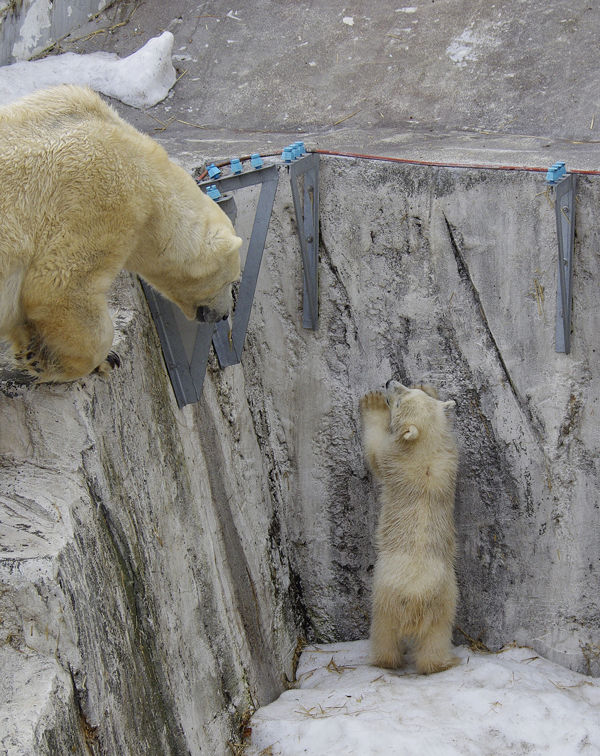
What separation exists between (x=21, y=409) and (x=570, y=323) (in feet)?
9.56

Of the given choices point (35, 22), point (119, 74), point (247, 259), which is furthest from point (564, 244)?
point (35, 22)

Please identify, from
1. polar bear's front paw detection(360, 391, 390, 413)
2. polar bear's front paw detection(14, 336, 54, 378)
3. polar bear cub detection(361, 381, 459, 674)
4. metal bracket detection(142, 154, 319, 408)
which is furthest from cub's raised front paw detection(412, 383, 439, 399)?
polar bear's front paw detection(14, 336, 54, 378)

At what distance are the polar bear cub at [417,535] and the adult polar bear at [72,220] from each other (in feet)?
6.21

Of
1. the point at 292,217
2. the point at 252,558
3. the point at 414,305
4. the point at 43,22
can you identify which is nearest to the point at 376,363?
the point at 414,305

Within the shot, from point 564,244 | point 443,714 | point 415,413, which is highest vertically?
point 564,244

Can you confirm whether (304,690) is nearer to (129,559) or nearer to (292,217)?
(129,559)

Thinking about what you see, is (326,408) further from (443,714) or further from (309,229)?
(443,714)

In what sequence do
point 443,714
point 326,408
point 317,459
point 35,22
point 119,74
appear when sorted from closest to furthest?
point 443,714 < point 326,408 < point 317,459 < point 119,74 < point 35,22

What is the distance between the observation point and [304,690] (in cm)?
427

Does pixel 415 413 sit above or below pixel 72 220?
below

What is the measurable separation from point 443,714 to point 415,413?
5.50ft

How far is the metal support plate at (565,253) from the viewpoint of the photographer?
348 centimetres

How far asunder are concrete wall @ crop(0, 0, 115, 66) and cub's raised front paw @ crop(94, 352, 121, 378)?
12.1 ft

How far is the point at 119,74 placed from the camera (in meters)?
5.12
